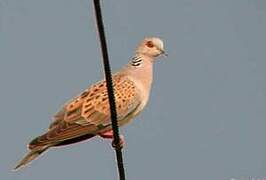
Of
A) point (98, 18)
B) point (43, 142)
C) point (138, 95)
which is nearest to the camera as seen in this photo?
point (98, 18)

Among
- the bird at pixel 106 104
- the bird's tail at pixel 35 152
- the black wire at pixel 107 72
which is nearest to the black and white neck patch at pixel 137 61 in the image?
the bird at pixel 106 104

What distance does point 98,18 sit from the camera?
709mm

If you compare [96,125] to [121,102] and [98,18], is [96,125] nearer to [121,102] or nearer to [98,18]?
[121,102]

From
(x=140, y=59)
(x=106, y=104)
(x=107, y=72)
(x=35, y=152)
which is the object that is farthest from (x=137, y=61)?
(x=107, y=72)

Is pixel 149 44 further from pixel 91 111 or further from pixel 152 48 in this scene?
pixel 91 111

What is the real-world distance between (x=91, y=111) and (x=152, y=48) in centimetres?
18

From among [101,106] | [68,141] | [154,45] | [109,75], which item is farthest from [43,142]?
[109,75]

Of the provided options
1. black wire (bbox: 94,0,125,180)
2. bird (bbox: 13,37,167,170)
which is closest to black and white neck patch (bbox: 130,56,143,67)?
bird (bbox: 13,37,167,170)

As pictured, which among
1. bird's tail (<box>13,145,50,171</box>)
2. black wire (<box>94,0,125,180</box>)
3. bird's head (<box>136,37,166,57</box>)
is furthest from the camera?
bird's head (<box>136,37,166,57</box>)

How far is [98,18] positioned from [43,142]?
0.56 meters

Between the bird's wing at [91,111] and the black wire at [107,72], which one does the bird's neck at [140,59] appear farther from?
the black wire at [107,72]

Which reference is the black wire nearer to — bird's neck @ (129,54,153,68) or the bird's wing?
the bird's wing

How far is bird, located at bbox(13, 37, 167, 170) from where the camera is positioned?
1.30 meters

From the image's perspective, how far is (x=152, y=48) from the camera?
4.45 ft
